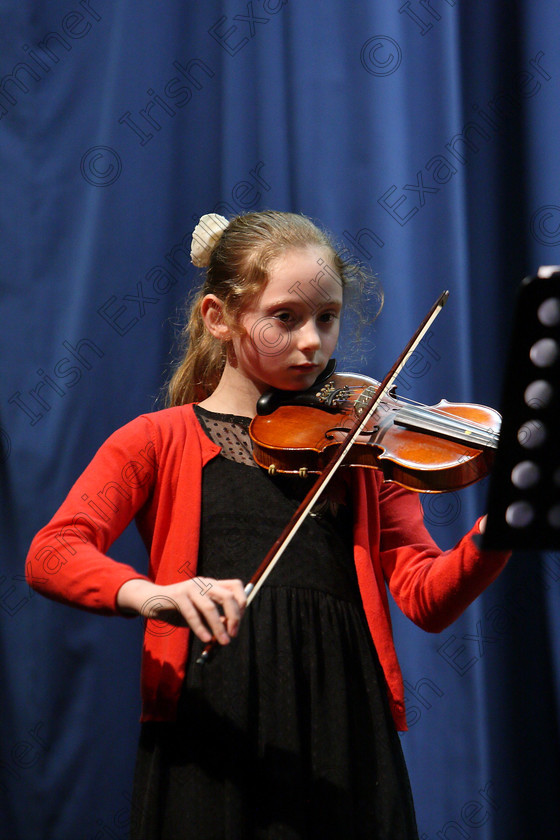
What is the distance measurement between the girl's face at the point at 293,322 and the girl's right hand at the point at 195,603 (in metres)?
0.32

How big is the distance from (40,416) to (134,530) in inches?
9.8

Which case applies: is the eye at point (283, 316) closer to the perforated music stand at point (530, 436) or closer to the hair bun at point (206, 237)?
the hair bun at point (206, 237)

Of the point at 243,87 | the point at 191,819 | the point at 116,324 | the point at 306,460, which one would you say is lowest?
the point at 191,819

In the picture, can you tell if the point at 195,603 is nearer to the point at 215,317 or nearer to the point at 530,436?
the point at 530,436

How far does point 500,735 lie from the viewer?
1.32 metres

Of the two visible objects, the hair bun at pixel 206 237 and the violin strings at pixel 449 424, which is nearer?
the violin strings at pixel 449 424

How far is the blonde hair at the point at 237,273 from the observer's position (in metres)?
0.96

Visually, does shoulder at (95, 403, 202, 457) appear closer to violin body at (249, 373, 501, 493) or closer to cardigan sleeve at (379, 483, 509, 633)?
violin body at (249, 373, 501, 493)

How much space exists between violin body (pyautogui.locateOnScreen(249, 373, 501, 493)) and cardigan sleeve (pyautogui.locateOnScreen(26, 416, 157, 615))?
0.44ft

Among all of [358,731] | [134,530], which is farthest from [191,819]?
[134,530]

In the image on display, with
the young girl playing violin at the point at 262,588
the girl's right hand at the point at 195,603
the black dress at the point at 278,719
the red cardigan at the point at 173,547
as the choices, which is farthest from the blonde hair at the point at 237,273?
the girl's right hand at the point at 195,603

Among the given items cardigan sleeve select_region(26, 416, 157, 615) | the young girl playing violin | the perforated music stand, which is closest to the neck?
the young girl playing violin

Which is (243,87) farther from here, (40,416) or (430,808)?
(430,808)

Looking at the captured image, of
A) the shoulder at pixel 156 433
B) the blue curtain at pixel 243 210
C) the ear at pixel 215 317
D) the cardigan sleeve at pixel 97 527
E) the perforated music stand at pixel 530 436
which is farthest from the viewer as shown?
the blue curtain at pixel 243 210
